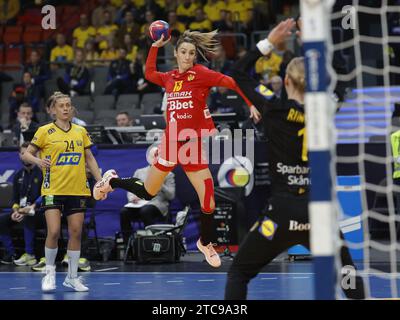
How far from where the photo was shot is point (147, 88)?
21.0 m

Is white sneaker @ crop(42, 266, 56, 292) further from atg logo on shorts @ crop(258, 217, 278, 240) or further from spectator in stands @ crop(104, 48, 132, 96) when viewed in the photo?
spectator in stands @ crop(104, 48, 132, 96)

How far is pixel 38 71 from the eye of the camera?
21.8 m

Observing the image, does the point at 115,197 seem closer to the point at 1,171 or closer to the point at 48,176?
the point at 1,171

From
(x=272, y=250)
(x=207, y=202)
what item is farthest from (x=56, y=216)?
(x=272, y=250)

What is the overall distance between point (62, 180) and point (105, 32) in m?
13.5

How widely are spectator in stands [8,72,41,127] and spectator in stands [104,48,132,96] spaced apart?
1715 millimetres

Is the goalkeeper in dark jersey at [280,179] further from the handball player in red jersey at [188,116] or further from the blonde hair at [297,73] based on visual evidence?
the handball player in red jersey at [188,116]

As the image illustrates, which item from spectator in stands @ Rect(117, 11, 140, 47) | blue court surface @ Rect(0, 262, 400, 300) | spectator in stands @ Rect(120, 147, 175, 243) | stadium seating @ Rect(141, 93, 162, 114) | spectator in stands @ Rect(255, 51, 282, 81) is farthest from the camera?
spectator in stands @ Rect(117, 11, 140, 47)

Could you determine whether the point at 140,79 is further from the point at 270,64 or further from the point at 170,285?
the point at 170,285

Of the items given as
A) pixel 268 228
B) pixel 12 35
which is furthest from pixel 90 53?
Result: pixel 268 228

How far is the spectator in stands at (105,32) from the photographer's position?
23.4 meters

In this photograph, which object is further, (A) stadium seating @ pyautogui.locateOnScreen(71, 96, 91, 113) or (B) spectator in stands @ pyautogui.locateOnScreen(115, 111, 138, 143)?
(A) stadium seating @ pyautogui.locateOnScreen(71, 96, 91, 113)

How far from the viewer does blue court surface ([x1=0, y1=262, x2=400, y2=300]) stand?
33.2ft

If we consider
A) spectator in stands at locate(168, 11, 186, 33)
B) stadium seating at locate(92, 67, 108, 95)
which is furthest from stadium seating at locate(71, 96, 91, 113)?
spectator in stands at locate(168, 11, 186, 33)
